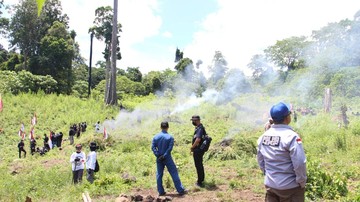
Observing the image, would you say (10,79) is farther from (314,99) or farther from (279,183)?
(279,183)

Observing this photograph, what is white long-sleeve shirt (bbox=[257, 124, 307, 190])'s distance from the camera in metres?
3.21

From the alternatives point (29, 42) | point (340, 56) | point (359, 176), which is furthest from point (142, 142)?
point (29, 42)

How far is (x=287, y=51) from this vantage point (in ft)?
140

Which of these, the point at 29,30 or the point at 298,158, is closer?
the point at 298,158

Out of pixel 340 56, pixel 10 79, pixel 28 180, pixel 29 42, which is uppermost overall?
pixel 29 42

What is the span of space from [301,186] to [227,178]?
523 centimetres

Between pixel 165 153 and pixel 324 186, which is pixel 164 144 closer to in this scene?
pixel 165 153

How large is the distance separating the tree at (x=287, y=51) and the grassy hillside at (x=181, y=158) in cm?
1705

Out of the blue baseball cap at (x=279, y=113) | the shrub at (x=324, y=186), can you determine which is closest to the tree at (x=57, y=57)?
the shrub at (x=324, y=186)

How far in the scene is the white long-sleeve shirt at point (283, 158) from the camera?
126 inches

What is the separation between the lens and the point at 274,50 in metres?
43.8

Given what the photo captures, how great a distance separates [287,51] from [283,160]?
137ft

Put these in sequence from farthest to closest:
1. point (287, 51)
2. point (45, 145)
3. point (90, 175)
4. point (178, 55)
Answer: point (178, 55) < point (287, 51) < point (45, 145) < point (90, 175)

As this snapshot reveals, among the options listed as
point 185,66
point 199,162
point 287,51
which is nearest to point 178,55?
point 185,66
